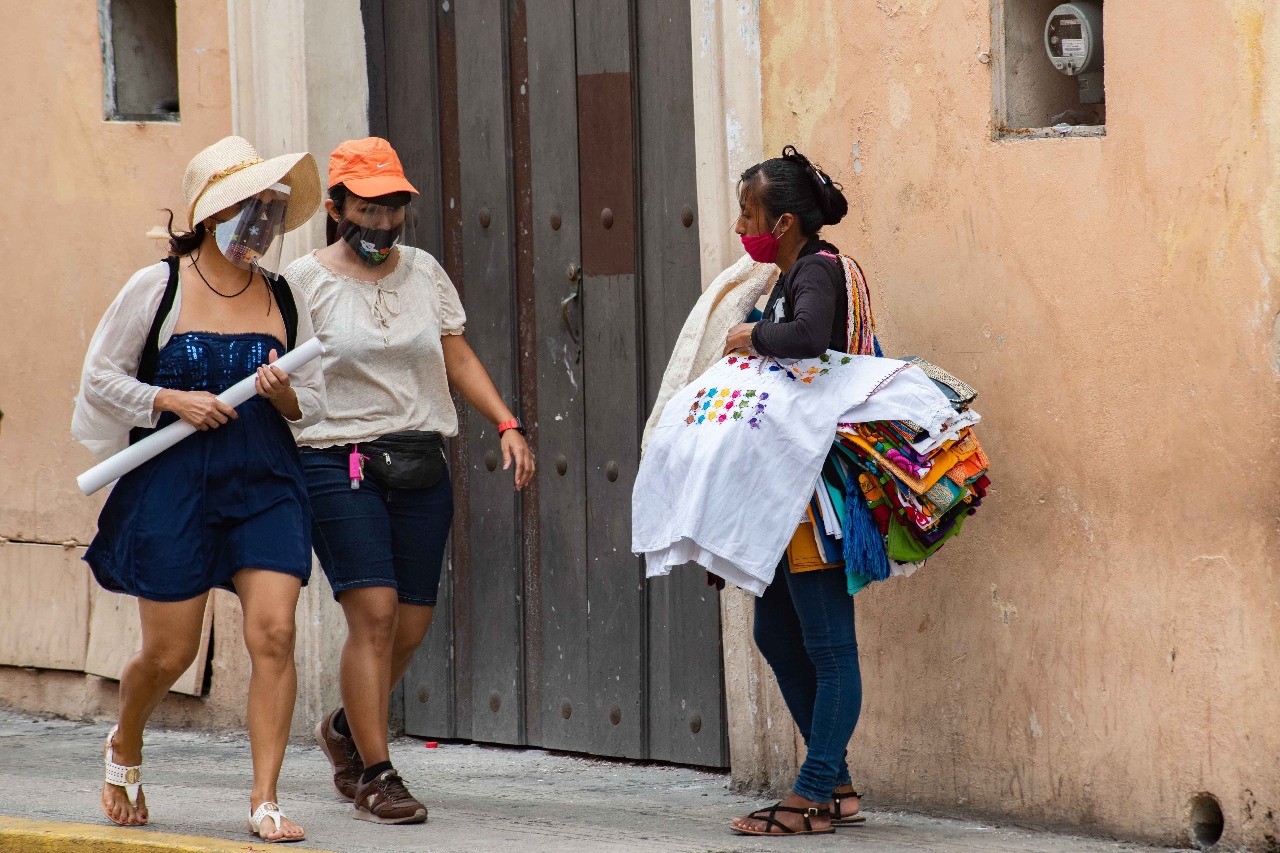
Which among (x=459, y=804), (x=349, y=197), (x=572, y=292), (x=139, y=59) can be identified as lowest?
(x=459, y=804)

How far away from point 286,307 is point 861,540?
1587 millimetres

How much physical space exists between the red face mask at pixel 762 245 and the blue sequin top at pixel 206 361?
1269 millimetres

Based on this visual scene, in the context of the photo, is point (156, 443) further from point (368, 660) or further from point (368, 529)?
point (368, 660)

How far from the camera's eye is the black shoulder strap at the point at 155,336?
14.6 ft

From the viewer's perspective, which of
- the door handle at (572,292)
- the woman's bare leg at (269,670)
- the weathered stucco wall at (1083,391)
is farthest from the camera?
the door handle at (572,292)

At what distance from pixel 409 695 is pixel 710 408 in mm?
2320

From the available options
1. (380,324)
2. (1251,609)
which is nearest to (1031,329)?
(1251,609)

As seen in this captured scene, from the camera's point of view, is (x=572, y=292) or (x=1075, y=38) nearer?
(x=1075, y=38)

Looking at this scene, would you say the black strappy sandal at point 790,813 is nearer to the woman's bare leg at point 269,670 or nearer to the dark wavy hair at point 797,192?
the woman's bare leg at point 269,670

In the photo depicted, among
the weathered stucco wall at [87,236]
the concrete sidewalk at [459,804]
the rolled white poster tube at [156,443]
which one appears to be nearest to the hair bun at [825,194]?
the rolled white poster tube at [156,443]

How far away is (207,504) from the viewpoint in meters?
4.43

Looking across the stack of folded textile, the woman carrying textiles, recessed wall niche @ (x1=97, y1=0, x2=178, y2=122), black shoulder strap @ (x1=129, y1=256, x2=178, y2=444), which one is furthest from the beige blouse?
recessed wall niche @ (x1=97, y1=0, x2=178, y2=122)

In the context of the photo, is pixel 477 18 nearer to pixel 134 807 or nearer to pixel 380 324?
pixel 380 324

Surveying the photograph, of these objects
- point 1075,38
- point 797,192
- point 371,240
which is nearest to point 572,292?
point 371,240
